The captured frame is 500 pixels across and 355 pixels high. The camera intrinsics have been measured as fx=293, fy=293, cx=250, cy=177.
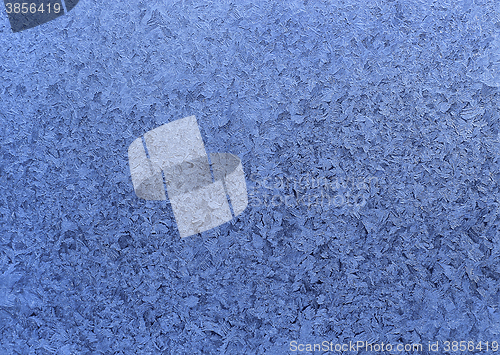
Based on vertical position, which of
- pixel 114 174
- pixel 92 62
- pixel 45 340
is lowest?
pixel 45 340

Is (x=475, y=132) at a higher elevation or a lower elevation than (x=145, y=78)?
lower

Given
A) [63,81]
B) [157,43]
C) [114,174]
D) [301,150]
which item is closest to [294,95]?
[301,150]

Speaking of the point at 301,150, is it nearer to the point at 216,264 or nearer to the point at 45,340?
the point at 216,264

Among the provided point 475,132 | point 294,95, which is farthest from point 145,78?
point 475,132

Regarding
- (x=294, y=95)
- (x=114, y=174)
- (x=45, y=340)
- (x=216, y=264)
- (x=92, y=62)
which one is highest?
(x=92, y=62)

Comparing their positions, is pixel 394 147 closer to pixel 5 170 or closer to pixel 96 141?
pixel 96 141

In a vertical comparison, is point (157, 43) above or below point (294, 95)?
above
